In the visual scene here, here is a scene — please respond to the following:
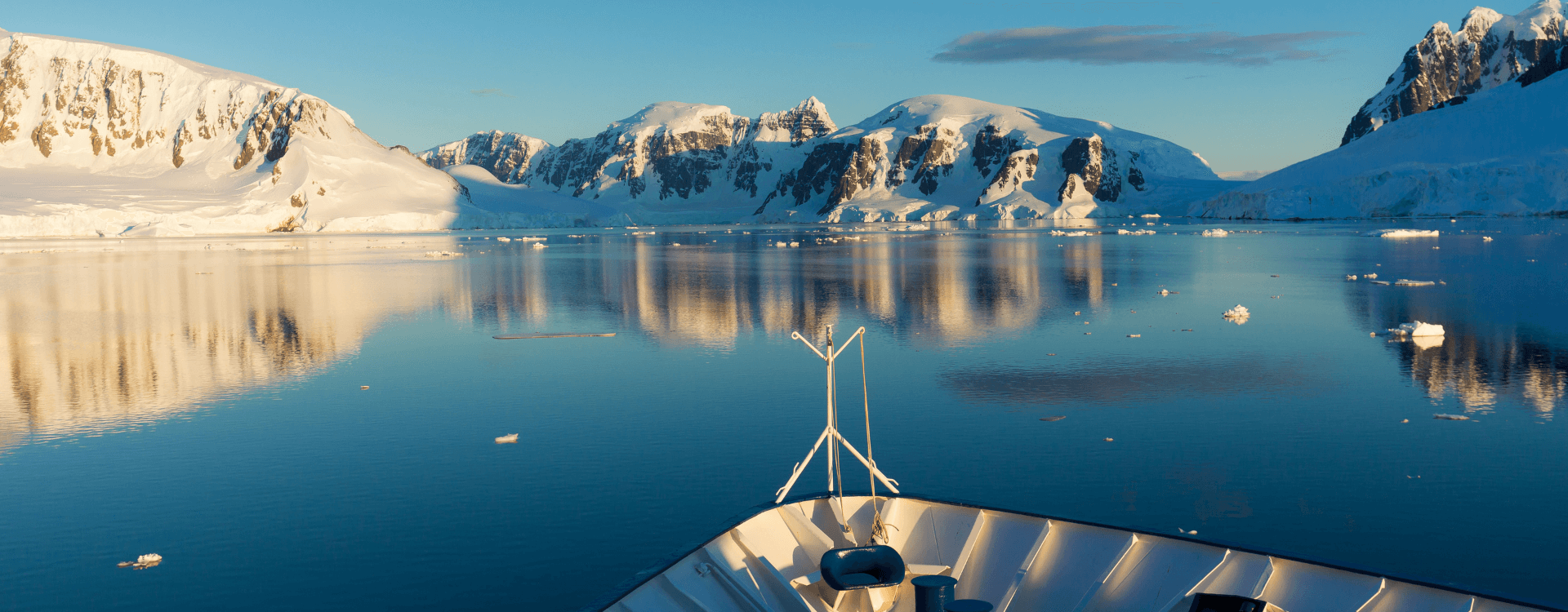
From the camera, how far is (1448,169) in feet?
377

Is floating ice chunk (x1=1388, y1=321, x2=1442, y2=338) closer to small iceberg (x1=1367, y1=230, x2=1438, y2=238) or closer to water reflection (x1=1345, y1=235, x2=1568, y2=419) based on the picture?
water reflection (x1=1345, y1=235, x2=1568, y2=419)

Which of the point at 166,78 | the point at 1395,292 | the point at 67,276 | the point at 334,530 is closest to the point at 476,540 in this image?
the point at 334,530

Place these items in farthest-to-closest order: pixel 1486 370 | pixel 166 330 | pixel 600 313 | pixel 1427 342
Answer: pixel 600 313 → pixel 166 330 → pixel 1427 342 → pixel 1486 370

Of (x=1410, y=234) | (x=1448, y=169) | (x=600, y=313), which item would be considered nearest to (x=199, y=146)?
(x=600, y=313)

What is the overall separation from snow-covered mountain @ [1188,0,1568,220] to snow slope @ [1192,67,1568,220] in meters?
0.11

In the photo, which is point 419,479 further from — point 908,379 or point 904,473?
point 908,379

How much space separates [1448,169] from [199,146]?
19272 cm

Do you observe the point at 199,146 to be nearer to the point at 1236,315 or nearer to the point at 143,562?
the point at 1236,315

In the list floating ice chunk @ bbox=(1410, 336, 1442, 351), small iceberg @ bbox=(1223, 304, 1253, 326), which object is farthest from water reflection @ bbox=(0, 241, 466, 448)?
floating ice chunk @ bbox=(1410, 336, 1442, 351)

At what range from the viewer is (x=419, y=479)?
11883 mm

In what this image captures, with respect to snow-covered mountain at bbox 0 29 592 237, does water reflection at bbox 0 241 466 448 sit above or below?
Result: below

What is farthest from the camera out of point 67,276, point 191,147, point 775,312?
point 191,147

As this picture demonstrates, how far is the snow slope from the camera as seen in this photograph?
365ft

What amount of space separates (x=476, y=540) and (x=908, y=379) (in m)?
9.59
